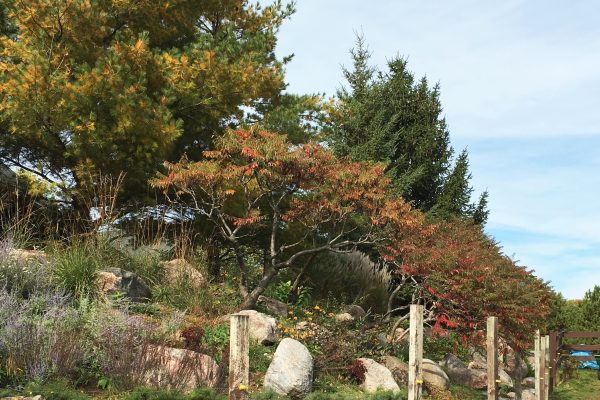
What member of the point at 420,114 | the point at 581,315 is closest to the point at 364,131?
the point at 420,114

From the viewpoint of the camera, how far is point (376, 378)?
8.74 metres

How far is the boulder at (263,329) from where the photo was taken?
870cm

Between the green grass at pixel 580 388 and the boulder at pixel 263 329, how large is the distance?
9212mm

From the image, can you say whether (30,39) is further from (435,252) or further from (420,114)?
(420,114)

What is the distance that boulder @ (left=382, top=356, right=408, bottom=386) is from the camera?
9.45 metres

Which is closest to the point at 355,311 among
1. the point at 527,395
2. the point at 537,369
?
the point at 537,369

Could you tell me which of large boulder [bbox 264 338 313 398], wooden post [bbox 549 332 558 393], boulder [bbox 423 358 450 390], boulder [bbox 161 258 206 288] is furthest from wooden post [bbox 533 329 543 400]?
boulder [bbox 161 258 206 288]

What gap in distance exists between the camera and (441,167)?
60.6ft

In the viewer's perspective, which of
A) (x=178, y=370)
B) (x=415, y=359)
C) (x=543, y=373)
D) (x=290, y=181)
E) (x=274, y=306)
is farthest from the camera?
(x=543, y=373)

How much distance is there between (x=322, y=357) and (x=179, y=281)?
2.49 m

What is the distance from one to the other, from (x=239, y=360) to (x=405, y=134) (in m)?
13.9

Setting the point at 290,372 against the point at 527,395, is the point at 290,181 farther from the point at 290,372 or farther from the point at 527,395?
the point at 527,395

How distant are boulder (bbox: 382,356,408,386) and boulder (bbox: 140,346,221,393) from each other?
3342 millimetres

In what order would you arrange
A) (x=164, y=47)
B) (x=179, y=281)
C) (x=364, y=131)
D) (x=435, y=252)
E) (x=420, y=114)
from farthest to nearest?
1. (x=420, y=114)
2. (x=364, y=131)
3. (x=164, y=47)
4. (x=435, y=252)
5. (x=179, y=281)
